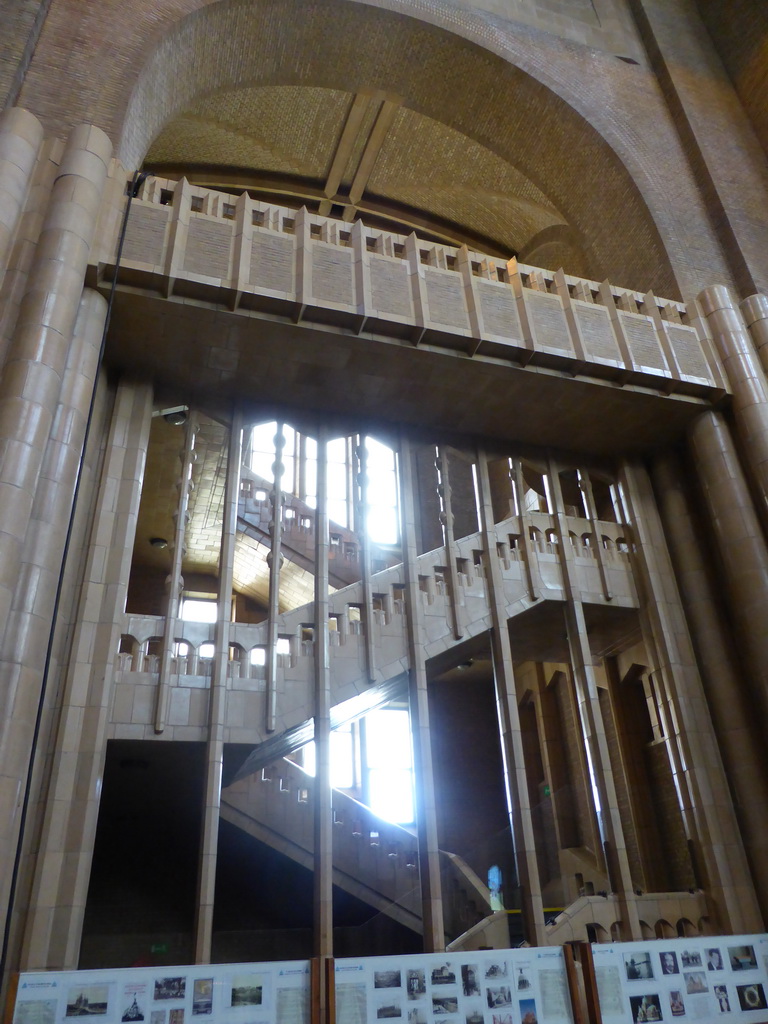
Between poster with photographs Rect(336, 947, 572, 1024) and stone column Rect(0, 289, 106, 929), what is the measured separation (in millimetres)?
2904

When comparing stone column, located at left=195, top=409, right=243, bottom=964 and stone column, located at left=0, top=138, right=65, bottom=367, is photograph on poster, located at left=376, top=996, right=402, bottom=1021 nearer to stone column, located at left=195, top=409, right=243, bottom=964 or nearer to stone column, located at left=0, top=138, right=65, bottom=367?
stone column, located at left=195, top=409, right=243, bottom=964

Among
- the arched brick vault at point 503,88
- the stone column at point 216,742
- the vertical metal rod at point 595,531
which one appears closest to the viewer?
the stone column at point 216,742

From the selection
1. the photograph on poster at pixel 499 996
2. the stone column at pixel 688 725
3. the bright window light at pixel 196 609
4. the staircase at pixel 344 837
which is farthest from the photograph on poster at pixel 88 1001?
the bright window light at pixel 196 609

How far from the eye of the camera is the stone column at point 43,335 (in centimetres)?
685

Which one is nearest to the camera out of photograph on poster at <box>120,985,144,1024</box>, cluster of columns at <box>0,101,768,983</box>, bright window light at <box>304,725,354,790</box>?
photograph on poster at <box>120,985,144,1024</box>

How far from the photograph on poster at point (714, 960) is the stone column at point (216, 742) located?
13.8ft

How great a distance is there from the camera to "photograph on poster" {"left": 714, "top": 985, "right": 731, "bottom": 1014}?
6355 millimetres

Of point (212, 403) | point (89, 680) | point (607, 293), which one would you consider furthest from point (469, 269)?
point (89, 680)

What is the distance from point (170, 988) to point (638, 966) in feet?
11.3

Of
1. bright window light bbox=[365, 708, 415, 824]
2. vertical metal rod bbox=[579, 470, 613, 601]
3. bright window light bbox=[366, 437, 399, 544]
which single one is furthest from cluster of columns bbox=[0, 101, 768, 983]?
bright window light bbox=[366, 437, 399, 544]

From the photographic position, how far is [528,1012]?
571cm

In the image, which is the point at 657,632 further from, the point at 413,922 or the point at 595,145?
the point at 595,145

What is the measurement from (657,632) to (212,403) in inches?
259

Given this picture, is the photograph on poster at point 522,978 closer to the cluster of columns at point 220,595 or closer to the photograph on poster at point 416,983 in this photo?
the photograph on poster at point 416,983
